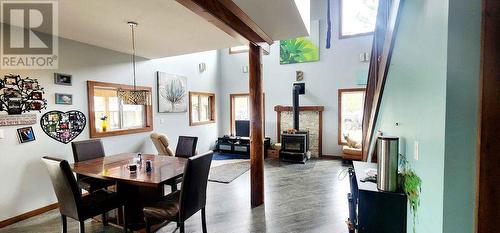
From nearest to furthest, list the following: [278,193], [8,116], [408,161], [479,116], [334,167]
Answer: [479,116] → [408,161] → [8,116] → [278,193] → [334,167]

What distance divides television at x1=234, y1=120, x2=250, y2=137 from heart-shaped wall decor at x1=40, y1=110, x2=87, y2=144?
13.2 ft

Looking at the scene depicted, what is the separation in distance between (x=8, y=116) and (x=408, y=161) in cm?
444

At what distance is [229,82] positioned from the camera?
7.57m

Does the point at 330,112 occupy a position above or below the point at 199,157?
above

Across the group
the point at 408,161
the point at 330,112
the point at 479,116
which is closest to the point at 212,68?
the point at 330,112

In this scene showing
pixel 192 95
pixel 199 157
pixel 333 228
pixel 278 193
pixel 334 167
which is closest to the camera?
pixel 199 157

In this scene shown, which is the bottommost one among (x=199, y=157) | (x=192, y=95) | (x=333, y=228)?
(x=333, y=228)

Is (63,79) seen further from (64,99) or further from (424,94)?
(424,94)

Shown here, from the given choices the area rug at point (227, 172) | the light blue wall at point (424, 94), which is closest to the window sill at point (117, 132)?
the area rug at point (227, 172)

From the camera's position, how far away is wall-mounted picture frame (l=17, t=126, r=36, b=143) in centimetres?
303

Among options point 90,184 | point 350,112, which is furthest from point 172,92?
point 350,112

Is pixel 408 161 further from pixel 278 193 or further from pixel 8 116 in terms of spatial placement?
pixel 8 116

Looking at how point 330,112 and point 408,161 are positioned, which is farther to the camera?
point 330,112

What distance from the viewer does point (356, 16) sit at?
604 cm
